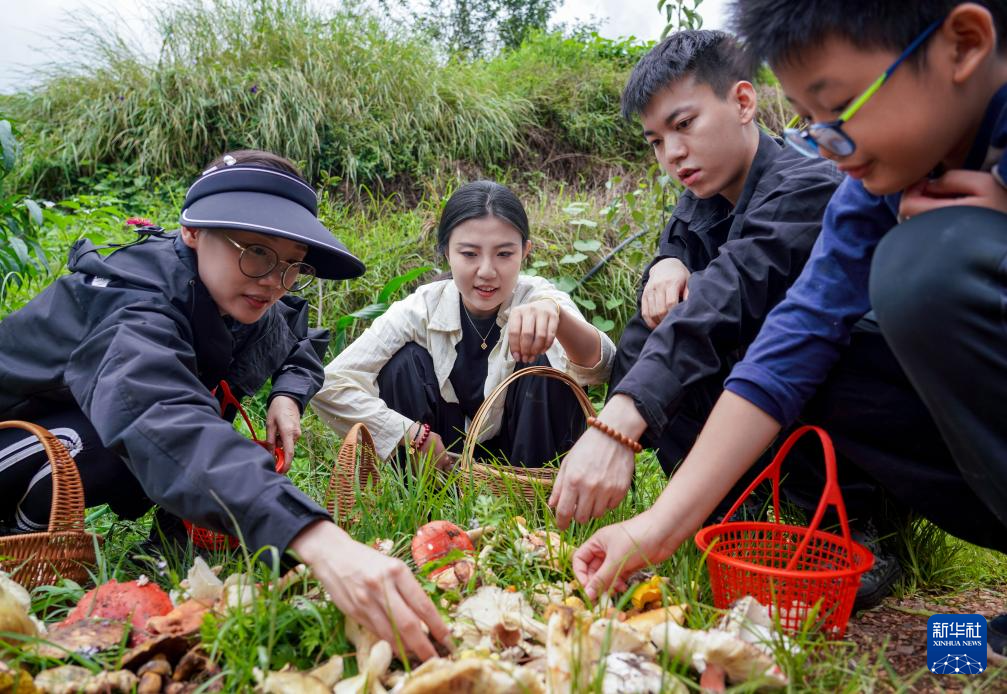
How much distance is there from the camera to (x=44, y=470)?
2.17 m

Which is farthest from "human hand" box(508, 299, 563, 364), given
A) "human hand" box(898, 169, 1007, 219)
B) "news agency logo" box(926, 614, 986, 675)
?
"news agency logo" box(926, 614, 986, 675)

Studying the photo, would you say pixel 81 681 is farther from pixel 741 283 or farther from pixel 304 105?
pixel 304 105

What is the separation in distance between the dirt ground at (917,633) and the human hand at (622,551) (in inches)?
17.1

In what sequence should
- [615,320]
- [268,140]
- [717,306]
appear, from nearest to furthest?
[717,306] < [615,320] < [268,140]

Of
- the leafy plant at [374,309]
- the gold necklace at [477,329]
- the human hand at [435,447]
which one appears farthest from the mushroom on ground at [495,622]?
the leafy plant at [374,309]

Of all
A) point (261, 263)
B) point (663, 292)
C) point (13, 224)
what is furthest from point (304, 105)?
point (663, 292)

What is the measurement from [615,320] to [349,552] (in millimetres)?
3815

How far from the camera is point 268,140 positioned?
6.11 m

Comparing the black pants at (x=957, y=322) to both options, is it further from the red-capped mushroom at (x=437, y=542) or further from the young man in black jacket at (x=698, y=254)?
the red-capped mushroom at (x=437, y=542)

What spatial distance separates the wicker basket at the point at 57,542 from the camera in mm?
1782

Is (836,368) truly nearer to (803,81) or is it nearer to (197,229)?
(803,81)

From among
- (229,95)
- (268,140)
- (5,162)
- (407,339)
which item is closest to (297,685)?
(407,339)

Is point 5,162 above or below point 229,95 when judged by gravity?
below

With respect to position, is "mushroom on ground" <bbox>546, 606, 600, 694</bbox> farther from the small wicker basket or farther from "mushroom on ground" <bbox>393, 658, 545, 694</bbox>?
the small wicker basket
